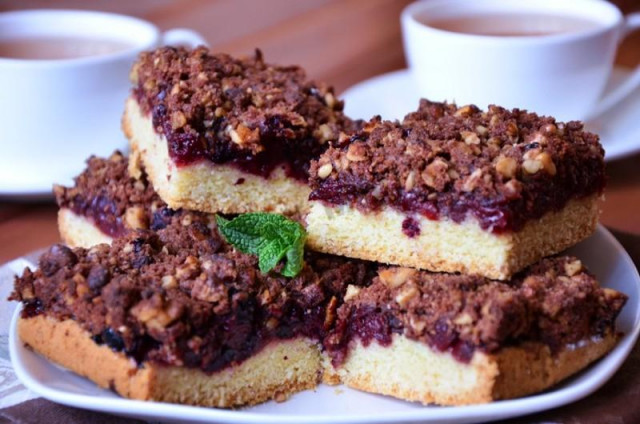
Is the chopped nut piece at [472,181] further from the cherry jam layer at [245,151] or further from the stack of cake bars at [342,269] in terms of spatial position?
the cherry jam layer at [245,151]

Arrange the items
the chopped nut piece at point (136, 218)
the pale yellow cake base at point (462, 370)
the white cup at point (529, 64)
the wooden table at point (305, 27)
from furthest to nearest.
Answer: the wooden table at point (305, 27) < the white cup at point (529, 64) < the chopped nut piece at point (136, 218) < the pale yellow cake base at point (462, 370)

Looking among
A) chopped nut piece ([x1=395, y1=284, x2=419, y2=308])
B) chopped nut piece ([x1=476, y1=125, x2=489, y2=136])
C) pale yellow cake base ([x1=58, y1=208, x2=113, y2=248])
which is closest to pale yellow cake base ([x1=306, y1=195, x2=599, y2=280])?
chopped nut piece ([x1=395, y1=284, x2=419, y2=308])

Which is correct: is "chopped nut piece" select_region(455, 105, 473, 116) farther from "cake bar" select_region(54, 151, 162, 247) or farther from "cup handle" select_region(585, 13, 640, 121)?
"cup handle" select_region(585, 13, 640, 121)

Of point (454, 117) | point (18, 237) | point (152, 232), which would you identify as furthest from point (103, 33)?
point (454, 117)

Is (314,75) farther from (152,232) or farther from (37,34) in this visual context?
(152,232)

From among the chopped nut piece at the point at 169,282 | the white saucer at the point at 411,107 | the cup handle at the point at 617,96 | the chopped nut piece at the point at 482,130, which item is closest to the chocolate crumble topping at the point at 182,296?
the chopped nut piece at the point at 169,282

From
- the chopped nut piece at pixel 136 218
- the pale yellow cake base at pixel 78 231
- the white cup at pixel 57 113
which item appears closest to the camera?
the chopped nut piece at pixel 136 218

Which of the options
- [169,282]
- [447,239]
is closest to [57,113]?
[169,282]
